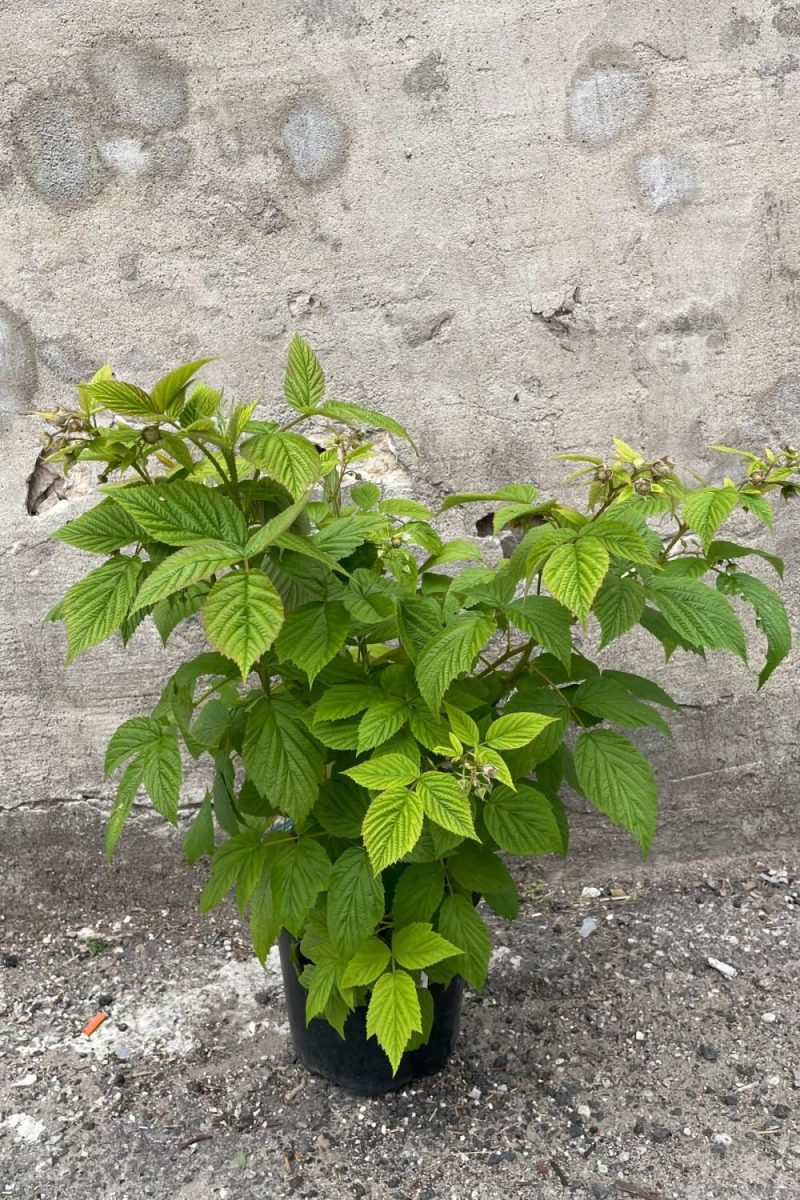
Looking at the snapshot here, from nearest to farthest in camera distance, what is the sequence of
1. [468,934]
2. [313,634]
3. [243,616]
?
1. [243,616]
2. [313,634]
3. [468,934]

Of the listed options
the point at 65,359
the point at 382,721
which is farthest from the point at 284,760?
the point at 65,359

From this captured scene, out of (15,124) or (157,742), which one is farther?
(15,124)

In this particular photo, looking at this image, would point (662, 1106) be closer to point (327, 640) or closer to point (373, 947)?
point (373, 947)

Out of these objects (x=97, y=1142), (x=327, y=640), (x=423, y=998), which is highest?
(x=327, y=640)

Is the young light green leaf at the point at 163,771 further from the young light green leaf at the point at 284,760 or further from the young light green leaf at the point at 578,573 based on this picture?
the young light green leaf at the point at 578,573

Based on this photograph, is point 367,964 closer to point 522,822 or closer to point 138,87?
point 522,822

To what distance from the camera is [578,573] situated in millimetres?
1237

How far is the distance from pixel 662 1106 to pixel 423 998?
1.88 ft

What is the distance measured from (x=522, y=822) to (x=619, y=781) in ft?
0.53

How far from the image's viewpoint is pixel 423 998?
1672 millimetres

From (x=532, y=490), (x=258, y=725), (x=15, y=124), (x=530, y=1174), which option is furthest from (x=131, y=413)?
(x=530, y=1174)

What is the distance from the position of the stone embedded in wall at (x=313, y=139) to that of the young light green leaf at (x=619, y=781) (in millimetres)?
1403

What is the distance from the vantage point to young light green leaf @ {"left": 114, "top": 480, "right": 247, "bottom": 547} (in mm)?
1255

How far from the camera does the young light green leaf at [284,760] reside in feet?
4.71
